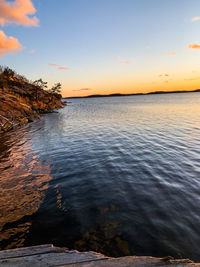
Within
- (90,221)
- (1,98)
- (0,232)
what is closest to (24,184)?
(0,232)

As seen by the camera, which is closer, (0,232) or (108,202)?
(0,232)

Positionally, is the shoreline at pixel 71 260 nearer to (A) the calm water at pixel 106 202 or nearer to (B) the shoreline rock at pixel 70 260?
(B) the shoreline rock at pixel 70 260

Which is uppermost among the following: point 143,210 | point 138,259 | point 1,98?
point 1,98

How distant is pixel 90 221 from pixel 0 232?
3476 millimetres

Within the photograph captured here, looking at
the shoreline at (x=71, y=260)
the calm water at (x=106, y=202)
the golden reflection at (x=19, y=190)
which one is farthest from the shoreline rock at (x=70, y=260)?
the golden reflection at (x=19, y=190)

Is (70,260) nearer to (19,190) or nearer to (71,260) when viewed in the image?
(71,260)

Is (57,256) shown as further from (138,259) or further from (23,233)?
(23,233)

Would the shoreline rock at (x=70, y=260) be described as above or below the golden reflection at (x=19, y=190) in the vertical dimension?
above

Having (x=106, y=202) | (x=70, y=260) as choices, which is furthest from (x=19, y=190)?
(x=70, y=260)

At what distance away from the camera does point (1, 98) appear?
35906 millimetres

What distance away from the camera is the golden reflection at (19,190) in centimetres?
583

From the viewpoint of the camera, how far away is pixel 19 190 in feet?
28.1

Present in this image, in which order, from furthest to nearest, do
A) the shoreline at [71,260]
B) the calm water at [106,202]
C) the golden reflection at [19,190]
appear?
1. the golden reflection at [19,190]
2. the calm water at [106,202]
3. the shoreline at [71,260]

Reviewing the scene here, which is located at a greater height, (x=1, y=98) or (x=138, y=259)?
(x=1, y=98)
